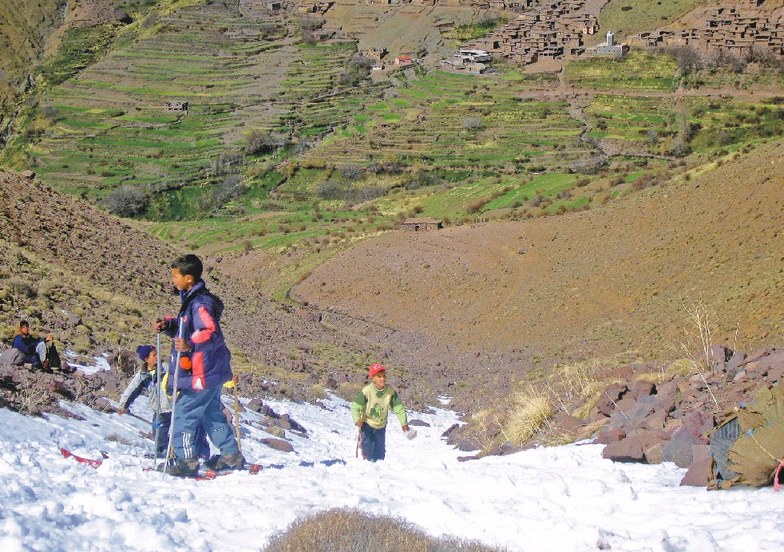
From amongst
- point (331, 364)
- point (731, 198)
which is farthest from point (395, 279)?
point (331, 364)

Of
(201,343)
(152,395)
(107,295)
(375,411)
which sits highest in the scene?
(201,343)

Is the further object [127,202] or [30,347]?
[127,202]

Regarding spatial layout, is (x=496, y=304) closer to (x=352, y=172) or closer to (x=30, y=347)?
(x=30, y=347)

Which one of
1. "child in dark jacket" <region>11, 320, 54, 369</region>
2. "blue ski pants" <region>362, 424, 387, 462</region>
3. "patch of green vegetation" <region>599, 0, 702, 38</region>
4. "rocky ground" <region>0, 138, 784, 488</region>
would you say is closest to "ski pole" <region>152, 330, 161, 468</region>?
"rocky ground" <region>0, 138, 784, 488</region>

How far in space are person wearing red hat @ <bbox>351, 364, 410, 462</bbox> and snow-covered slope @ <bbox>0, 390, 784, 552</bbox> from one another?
51 cm

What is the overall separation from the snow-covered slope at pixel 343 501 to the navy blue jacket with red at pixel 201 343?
696mm

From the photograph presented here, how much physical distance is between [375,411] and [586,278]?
1802 centimetres

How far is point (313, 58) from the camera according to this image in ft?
331

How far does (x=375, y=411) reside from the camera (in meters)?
9.24

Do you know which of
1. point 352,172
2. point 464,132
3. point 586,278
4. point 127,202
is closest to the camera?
point 586,278

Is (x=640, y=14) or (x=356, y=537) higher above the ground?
(x=356, y=537)

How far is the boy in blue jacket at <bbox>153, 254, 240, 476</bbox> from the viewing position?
285 inches

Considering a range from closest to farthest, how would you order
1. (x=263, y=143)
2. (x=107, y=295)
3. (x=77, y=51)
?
(x=107, y=295) → (x=263, y=143) → (x=77, y=51)

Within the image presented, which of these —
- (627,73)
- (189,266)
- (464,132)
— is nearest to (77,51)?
(464,132)
